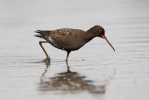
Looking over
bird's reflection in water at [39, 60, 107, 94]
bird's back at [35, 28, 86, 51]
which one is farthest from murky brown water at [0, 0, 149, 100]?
bird's back at [35, 28, 86, 51]

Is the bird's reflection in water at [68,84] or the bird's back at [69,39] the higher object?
the bird's back at [69,39]

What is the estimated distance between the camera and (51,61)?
12891 millimetres

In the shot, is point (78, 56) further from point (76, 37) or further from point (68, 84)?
point (68, 84)

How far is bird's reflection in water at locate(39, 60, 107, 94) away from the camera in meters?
9.65

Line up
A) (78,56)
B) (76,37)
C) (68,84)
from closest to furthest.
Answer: (68,84) < (76,37) < (78,56)

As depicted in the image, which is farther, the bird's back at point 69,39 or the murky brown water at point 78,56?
the bird's back at point 69,39

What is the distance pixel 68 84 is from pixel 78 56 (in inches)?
128

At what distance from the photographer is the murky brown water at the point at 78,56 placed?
960 cm

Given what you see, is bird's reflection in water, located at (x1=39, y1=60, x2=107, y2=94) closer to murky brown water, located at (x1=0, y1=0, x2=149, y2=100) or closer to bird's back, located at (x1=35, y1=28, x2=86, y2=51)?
murky brown water, located at (x1=0, y1=0, x2=149, y2=100)

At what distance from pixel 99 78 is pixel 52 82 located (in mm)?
933

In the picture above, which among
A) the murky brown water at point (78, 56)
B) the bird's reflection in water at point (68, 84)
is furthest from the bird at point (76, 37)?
the bird's reflection in water at point (68, 84)

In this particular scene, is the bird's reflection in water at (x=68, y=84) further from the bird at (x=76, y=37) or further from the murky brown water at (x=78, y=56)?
Result: the bird at (x=76, y=37)

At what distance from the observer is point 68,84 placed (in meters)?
10.1

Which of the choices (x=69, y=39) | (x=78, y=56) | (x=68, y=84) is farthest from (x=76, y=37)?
(x=68, y=84)
